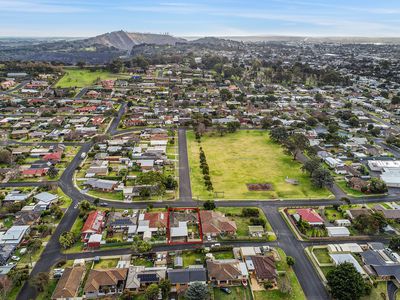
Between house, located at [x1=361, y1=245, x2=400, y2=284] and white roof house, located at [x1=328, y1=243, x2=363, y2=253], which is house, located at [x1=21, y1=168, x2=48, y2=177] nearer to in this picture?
white roof house, located at [x1=328, y1=243, x2=363, y2=253]

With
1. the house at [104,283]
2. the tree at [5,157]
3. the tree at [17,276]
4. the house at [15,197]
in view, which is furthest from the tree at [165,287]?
the tree at [5,157]

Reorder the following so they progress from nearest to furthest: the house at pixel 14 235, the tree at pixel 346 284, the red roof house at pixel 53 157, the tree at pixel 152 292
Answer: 1. the tree at pixel 346 284
2. the tree at pixel 152 292
3. the house at pixel 14 235
4. the red roof house at pixel 53 157

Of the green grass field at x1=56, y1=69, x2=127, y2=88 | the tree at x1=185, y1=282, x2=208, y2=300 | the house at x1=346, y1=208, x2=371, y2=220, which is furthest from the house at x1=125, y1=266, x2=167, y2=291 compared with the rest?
the green grass field at x1=56, y1=69, x2=127, y2=88

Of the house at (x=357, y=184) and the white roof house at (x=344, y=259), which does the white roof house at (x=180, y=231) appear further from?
the house at (x=357, y=184)

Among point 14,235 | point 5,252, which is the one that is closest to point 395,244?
point 5,252

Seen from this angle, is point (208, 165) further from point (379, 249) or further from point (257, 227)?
point (379, 249)

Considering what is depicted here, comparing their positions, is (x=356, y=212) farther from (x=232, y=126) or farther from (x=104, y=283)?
(x=232, y=126)
